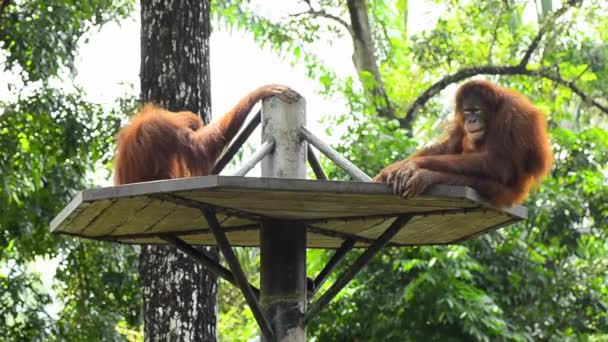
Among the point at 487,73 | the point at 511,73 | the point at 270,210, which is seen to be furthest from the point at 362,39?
the point at 270,210

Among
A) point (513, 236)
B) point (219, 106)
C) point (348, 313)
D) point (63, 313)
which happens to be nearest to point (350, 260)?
point (348, 313)

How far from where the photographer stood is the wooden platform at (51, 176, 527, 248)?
3.10m

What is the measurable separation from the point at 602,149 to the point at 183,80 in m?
6.46

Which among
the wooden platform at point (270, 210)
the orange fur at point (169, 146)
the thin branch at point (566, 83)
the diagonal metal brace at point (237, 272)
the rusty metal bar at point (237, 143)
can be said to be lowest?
the diagonal metal brace at point (237, 272)

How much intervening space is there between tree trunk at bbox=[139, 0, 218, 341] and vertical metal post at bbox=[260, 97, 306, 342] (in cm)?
136

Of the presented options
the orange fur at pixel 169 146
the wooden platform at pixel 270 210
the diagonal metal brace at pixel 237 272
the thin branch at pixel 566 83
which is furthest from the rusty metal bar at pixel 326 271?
the thin branch at pixel 566 83

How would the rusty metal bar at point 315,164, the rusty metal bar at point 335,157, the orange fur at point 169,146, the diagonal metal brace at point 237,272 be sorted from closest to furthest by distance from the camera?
the diagonal metal brace at point 237,272, the rusty metal bar at point 335,157, the rusty metal bar at point 315,164, the orange fur at point 169,146

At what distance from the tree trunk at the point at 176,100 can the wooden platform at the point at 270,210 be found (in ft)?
2.70

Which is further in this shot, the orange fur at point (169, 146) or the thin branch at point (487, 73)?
the thin branch at point (487, 73)

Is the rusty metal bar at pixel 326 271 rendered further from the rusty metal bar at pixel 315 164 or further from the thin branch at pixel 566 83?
the thin branch at pixel 566 83

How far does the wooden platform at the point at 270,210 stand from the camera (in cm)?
310

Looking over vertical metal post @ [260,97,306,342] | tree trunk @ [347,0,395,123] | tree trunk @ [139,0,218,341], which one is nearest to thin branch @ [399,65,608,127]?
tree trunk @ [347,0,395,123]

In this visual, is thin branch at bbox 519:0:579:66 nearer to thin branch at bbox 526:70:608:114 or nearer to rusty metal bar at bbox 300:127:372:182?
thin branch at bbox 526:70:608:114

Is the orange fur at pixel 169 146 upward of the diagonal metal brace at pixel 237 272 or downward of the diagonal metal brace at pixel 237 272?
upward
